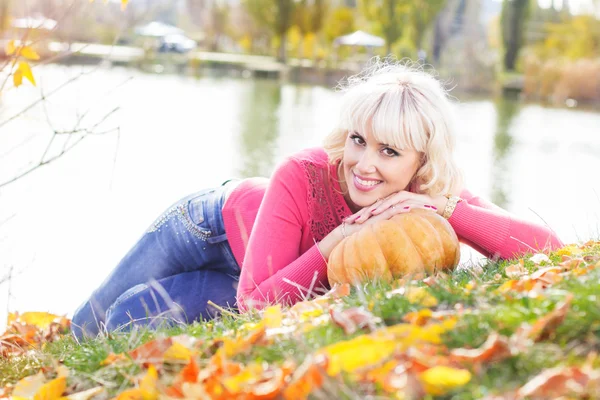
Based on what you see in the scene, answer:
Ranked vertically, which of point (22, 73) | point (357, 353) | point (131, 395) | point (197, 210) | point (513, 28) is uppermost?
point (513, 28)

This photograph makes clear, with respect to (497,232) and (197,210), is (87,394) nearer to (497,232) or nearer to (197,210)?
(197,210)

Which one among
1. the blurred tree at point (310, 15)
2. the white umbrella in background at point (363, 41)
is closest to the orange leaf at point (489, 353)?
the white umbrella in background at point (363, 41)

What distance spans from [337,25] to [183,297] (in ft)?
132

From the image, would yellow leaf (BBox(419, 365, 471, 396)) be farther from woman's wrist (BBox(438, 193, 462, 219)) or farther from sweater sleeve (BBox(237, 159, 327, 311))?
woman's wrist (BBox(438, 193, 462, 219))

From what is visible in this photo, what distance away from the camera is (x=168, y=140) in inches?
523

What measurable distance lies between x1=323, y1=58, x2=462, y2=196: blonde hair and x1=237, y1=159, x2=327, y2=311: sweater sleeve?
0.29 metres

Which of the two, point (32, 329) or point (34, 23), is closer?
point (32, 329)

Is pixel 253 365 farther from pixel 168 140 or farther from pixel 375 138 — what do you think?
pixel 168 140

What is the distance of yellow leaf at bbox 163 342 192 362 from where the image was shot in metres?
2.10

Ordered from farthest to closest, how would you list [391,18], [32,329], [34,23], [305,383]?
[391,18], [34,23], [32,329], [305,383]

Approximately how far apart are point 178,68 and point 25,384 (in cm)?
3347

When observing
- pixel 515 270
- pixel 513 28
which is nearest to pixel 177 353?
pixel 515 270

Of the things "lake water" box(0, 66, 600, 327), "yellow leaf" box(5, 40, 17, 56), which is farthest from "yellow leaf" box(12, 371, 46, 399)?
"yellow leaf" box(5, 40, 17, 56)

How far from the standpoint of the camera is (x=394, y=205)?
3.05m
